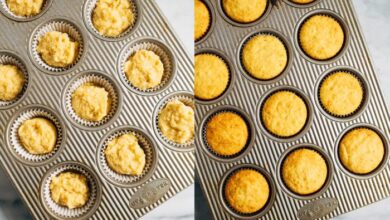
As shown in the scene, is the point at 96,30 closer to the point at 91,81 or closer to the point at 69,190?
the point at 91,81

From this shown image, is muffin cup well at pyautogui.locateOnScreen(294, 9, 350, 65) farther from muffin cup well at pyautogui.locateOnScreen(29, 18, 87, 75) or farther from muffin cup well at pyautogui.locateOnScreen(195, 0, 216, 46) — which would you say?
muffin cup well at pyautogui.locateOnScreen(29, 18, 87, 75)

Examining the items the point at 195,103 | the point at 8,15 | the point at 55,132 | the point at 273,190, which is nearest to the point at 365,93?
the point at 273,190

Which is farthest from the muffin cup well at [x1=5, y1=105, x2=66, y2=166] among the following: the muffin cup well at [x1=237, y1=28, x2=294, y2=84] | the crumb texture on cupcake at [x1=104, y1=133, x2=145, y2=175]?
the muffin cup well at [x1=237, y1=28, x2=294, y2=84]

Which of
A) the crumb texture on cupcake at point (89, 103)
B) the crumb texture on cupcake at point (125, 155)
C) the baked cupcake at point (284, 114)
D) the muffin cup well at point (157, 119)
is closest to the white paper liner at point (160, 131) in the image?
the muffin cup well at point (157, 119)

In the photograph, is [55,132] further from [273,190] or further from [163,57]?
[273,190]

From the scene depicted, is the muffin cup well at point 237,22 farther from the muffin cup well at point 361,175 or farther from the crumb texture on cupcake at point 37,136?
the crumb texture on cupcake at point 37,136

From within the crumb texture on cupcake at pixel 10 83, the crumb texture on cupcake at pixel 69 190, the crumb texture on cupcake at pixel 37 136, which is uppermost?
the crumb texture on cupcake at pixel 10 83
